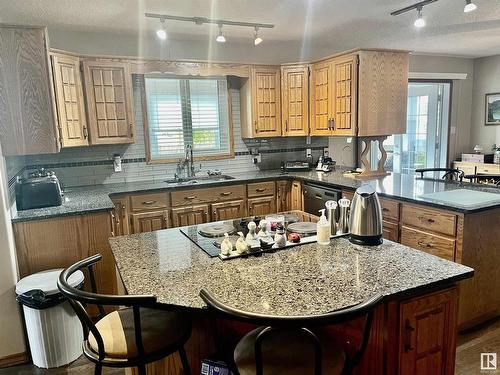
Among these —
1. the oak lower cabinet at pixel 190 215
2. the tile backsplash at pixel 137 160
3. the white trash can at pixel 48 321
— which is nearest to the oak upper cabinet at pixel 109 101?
the tile backsplash at pixel 137 160

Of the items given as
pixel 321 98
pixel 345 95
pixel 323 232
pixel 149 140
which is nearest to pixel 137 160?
pixel 149 140

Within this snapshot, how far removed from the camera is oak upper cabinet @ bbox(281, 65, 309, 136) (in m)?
4.37

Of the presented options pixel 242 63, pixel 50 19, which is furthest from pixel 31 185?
pixel 242 63

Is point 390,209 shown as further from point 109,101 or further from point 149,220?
point 109,101

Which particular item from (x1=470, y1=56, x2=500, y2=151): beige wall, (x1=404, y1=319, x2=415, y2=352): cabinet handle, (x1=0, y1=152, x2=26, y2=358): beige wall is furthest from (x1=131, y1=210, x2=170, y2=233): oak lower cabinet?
(x1=470, y1=56, x2=500, y2=151): beige wall

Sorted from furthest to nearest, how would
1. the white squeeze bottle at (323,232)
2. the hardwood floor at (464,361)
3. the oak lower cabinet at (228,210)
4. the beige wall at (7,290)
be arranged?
the oak lower cabinet at (228,210)
the beige wall at (7,290)
the hardwood floor at (464,361)
the white squeeze bottle at (323,232)

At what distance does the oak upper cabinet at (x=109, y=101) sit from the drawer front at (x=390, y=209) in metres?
2.51

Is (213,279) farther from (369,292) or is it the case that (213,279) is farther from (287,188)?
(287,188)

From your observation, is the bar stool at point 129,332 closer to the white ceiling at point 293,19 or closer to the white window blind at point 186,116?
the white ceiling at point 293,19

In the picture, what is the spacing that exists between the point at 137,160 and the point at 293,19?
2186mm

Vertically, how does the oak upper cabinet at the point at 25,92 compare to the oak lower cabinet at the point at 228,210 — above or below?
above

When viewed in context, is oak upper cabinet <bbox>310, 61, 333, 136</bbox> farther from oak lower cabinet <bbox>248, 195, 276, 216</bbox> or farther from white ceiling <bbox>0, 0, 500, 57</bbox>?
oak lower cabinet <bbox>248, 195, 276, 216</bbox>

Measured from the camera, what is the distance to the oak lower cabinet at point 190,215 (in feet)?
12.4

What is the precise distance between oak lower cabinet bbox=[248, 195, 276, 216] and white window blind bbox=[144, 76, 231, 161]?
80 centimetres
